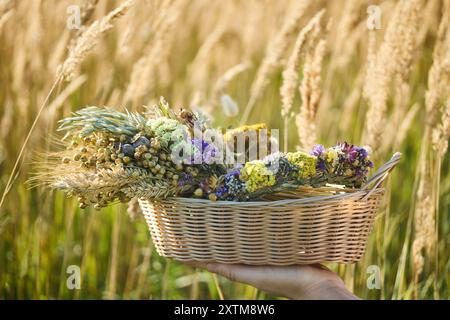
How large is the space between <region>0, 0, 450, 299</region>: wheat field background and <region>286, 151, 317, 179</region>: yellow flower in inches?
20.4

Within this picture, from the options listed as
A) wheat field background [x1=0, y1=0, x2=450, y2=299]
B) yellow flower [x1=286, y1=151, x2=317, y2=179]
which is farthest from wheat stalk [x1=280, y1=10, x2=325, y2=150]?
yellow flower [x1=286, y1=151, x2=317, y2=179]

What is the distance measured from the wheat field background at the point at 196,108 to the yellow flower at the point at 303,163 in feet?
1.70

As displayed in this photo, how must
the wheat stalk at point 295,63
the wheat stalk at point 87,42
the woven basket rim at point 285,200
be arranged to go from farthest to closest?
1. the wheat stalk at point 295,63
2. the wheat stalk at point 87,42
3. the woven basket rim at point 285,200

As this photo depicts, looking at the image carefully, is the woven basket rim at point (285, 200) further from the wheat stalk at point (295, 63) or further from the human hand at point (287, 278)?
the wheat stalk at point (295, 63)

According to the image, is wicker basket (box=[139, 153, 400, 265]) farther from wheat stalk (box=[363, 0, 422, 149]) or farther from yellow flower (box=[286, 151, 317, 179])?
wheat stalk (box=[363, 0, 422, 149])

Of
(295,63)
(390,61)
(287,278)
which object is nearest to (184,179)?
(287,278)

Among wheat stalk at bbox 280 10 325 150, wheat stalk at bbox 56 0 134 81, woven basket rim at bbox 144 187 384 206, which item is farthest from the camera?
wheat stalk at bbox 280 10 325 150

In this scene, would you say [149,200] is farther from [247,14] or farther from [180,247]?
[247,14]

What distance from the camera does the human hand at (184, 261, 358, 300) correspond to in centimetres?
149

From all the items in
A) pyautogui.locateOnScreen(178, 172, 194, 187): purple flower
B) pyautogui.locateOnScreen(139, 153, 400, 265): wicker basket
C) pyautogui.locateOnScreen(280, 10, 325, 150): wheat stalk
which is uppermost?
pyautogui.locateOnScreen(280, 10, 325, 150): wheat stalk

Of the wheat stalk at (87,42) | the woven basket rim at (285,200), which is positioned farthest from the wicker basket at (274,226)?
the wheat stalk at (87,42)

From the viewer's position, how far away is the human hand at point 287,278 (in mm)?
1490

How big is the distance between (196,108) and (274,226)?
1.64ft

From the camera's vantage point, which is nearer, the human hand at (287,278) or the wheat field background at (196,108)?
the human hand at (287,278)
